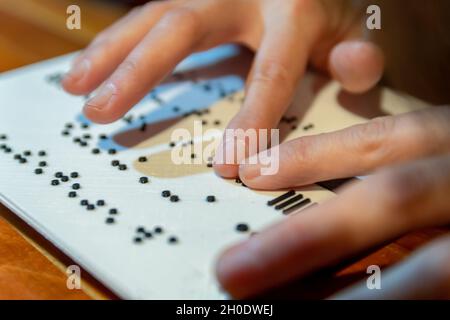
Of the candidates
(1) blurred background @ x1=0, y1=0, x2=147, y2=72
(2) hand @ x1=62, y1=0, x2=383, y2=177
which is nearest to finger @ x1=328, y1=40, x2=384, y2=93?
(2) hand @ x1=62, y1=0, x2=383, y2=177

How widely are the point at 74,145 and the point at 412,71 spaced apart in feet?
1.83

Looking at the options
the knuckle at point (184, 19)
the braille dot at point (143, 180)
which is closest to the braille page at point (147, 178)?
the braille dot at point (143, 180)

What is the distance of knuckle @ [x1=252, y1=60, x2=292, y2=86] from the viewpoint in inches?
33.1

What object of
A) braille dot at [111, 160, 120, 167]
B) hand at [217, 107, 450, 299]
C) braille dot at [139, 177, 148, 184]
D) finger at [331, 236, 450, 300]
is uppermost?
braille dot at [111, 160, 120, 167]

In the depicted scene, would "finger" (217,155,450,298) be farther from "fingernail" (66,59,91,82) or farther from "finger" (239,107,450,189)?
"fingernail" (66,59,91,82)

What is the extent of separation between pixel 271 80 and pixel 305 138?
0.56 ft

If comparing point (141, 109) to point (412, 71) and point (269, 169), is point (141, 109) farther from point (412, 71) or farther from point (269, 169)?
point (412, 71)

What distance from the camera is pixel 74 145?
803 mm

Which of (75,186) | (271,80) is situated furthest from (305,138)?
(75,186)

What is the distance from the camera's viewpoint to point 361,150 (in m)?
0.68

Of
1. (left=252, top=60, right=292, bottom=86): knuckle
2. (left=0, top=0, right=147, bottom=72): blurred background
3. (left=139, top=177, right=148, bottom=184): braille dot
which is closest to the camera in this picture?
(left=139, top=177, right=148, bottom=184): braille dot

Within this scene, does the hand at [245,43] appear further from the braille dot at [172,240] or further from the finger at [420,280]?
the finger at [420,280]

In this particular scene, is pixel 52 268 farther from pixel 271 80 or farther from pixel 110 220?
pixel 271 80
